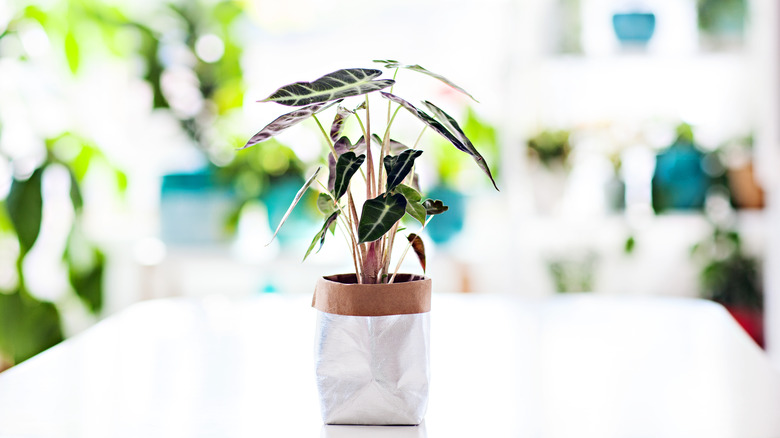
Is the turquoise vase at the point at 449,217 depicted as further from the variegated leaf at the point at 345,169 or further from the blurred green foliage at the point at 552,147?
the variegated leaf at the point at 345,169

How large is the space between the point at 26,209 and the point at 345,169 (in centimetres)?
175

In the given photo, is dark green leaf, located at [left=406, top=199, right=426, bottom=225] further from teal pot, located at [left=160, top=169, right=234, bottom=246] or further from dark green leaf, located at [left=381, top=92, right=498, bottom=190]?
teal pot, located at [left=160, top=169, right=234, bottom=246]

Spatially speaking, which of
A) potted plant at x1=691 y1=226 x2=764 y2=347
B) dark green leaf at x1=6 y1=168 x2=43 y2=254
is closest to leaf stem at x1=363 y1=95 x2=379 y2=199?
dark green leaf at x1=6 y1=168 x2=43 y2=254

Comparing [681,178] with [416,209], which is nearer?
[416,209]

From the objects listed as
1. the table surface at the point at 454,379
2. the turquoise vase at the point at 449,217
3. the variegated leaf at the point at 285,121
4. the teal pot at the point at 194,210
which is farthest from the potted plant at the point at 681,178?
the variegated leaf at the point at 285,121

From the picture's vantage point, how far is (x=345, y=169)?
1.81ft

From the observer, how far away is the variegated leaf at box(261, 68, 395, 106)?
53cm

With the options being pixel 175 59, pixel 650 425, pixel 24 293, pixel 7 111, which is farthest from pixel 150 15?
pixel 650 425

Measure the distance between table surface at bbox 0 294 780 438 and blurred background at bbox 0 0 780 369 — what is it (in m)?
1.01

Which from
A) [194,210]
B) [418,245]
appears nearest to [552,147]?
[194,210]

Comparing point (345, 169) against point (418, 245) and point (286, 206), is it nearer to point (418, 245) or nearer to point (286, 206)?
point (418, 245)

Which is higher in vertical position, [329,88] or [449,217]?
[329,88]

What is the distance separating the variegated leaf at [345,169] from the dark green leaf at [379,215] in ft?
0.09

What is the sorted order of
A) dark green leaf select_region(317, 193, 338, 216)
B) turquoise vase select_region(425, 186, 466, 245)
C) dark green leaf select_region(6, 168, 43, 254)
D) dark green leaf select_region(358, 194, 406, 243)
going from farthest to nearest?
turquoise vase select_region(425, 186, 466, 245)
dark green leaf select_region(6, 168, 43, 254)
dark green leaf select_region(317, 193, 338, 216)
dark green leaf select_region(358, 194, 406, 243)
